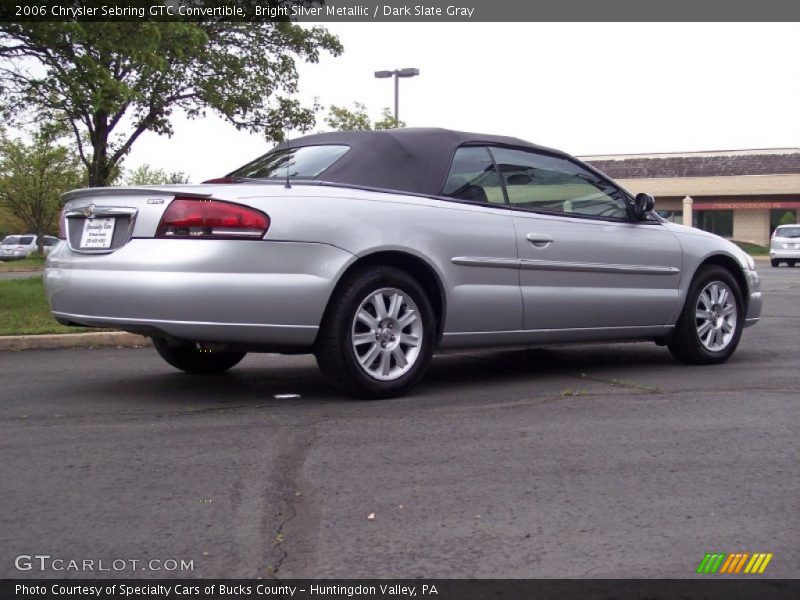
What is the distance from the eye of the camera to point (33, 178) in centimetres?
5278

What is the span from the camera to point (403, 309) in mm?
5949

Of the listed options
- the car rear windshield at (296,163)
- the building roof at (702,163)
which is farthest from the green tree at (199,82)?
the building roof at (702,163)

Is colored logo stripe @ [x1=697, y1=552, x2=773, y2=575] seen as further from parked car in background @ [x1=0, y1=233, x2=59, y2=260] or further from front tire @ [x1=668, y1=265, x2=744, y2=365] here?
parked car in background @ [x1=0, y1=233, x2=59, y2=260]

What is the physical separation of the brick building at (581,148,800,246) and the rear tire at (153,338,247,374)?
169 ft

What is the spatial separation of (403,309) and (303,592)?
10.4ft

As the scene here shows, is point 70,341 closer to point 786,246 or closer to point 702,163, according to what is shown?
point 786,246

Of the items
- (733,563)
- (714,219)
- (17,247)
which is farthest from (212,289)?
(714,219)

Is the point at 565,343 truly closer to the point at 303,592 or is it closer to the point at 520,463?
the point at 520,463

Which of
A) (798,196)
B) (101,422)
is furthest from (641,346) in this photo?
(798,196)

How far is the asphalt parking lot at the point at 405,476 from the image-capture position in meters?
3.21

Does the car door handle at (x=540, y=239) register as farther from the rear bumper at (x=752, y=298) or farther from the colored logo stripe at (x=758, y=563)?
the colored logo stripe at (x=758, y=563)

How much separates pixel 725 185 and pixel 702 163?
2.05 m

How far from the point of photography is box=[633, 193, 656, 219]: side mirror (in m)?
7.35

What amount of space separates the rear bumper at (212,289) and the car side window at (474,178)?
3.69 feet
